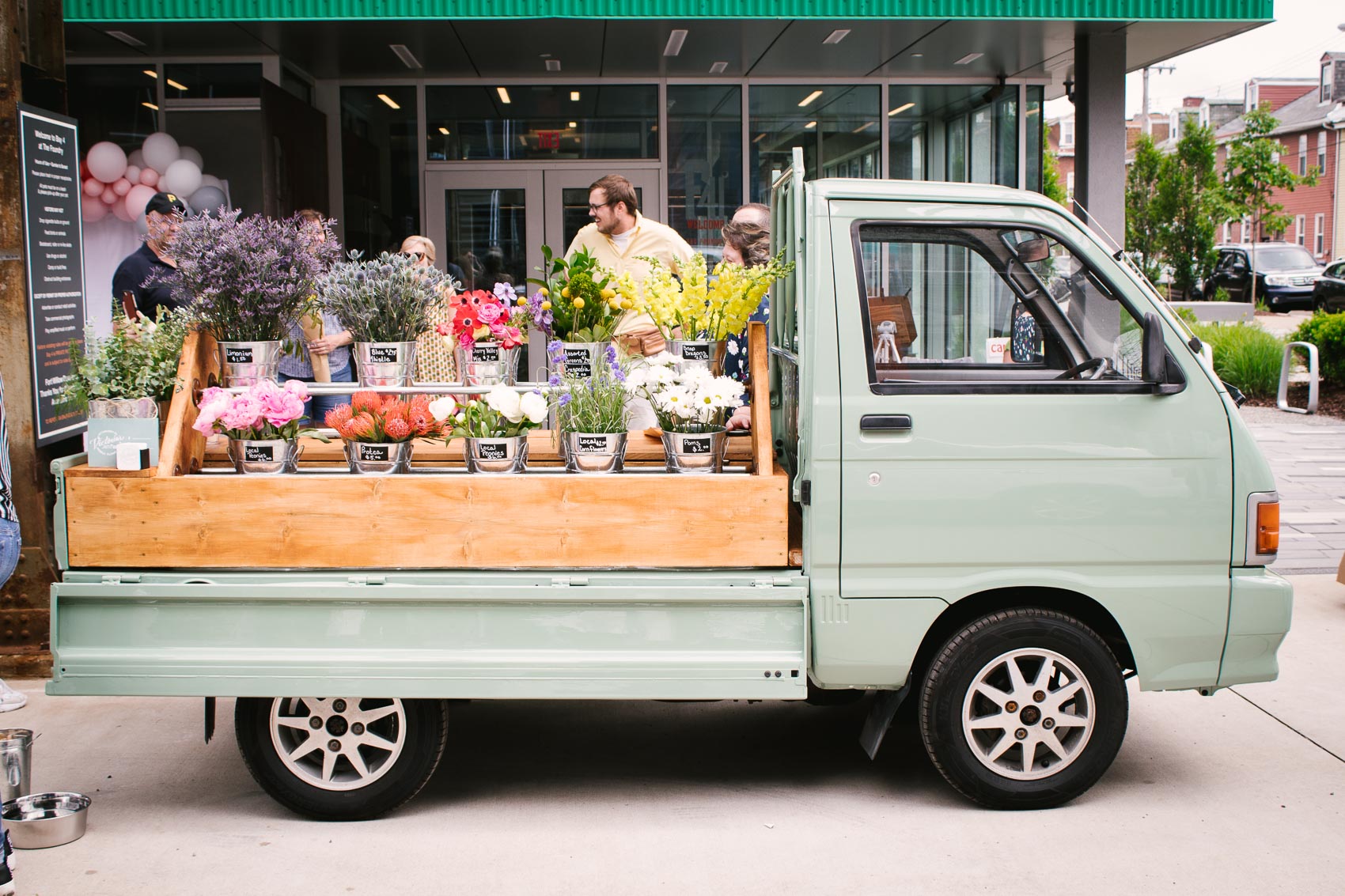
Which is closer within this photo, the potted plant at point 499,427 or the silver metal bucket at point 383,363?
the potted plant at point 499,427

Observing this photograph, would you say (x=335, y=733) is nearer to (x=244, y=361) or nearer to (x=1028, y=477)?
(x=244, y=361)

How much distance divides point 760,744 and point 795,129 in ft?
26.6

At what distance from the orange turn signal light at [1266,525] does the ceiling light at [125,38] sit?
28.9 ft

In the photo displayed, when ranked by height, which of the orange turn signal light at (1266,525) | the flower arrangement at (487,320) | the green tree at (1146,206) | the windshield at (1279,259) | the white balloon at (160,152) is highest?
the green tree at (1146,206)

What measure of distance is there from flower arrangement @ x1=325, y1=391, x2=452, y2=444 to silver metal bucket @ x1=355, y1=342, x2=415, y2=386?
8 centimetres

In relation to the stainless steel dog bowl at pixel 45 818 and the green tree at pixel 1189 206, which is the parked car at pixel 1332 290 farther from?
the stainless steel dog bowl at pixel 45 818

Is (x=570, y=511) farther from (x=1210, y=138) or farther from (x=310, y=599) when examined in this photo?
(x=1210, y=138)

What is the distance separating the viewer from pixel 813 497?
4.14m

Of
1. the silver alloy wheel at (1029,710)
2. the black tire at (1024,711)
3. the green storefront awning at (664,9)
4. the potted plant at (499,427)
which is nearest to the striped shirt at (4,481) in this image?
the potted plant at (499,427)

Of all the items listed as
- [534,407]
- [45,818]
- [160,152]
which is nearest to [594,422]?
[534,407]

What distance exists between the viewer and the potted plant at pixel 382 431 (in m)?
4.26

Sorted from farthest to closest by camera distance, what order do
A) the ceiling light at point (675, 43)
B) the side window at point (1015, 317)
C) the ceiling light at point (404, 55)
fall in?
1. the ceiling light at point (404, 55)
2. the ceiling light at point (675, 43)
3. the side window at point (1015, 317)

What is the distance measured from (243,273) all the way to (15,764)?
1.92 meters

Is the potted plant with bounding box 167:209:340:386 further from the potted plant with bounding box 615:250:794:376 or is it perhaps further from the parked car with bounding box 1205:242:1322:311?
the parked car with bounding box 1205:242:1322:311
